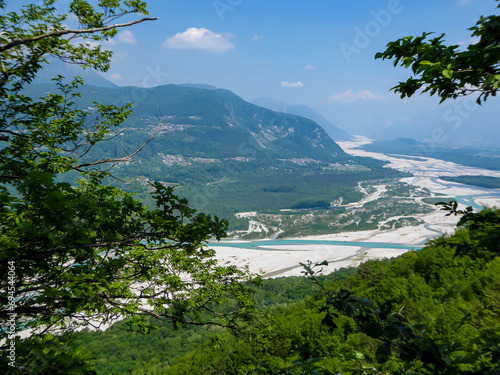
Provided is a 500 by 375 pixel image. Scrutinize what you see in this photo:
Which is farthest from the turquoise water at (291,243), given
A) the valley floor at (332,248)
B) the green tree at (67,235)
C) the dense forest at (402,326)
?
the green tree at (67,235)

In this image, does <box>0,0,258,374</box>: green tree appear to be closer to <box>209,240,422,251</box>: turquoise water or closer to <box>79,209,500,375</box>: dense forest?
<box>79,209,500,375</box>: dense forest

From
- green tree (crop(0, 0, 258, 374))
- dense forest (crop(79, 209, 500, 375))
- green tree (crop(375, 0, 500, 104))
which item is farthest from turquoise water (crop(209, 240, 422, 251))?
green tree (crop(375, 0, 500, 104))

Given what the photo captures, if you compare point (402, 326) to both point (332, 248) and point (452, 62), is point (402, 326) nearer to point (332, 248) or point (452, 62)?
point (452, 62)

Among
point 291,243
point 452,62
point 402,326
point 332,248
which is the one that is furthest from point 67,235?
point 291,243

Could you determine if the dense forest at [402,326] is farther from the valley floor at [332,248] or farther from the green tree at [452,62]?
the valley floor at [332,248]

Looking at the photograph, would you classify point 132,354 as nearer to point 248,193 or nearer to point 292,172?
point 248,193

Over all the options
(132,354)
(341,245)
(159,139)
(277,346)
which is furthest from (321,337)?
(159,139)
